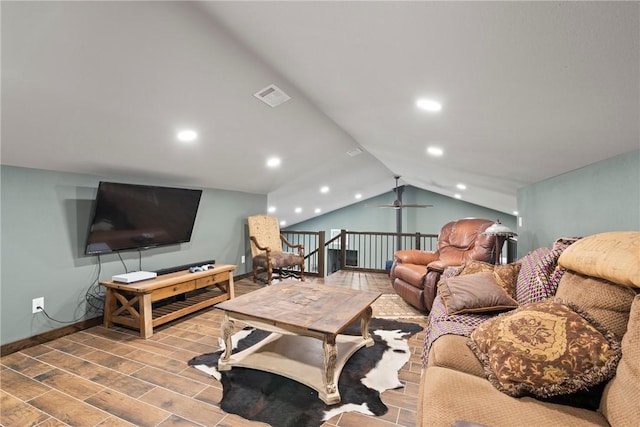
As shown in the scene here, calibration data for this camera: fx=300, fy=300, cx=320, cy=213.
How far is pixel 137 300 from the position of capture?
9.73 feet

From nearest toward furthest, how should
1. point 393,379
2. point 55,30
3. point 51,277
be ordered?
1. point 55,30
2. point 393,379
3. point 51,277

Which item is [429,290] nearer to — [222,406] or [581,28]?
[222,406]

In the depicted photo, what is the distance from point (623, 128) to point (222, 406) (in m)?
2.74

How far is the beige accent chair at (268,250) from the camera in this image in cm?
488

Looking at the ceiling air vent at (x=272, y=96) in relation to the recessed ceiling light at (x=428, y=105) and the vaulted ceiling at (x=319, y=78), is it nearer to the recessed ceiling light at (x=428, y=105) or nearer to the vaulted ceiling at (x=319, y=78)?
the vaulted ceiling at (x=319, y=78)

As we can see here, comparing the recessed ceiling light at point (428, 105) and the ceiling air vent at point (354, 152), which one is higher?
the ceiling air vent at point (354, 152)

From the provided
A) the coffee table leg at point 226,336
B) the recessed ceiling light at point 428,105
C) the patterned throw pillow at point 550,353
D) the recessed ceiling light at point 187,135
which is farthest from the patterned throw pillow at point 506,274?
the recessed ceiling light at point 187,135

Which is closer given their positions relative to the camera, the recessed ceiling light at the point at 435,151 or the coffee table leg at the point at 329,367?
the coffee table leg at the point at 329,367

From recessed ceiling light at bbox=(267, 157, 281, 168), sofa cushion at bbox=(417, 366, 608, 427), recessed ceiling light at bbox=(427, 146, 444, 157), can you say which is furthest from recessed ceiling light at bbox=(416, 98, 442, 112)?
recessed ceiling light at bbox=(267, 157, 281, 168)

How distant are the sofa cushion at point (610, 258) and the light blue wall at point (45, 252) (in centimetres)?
397

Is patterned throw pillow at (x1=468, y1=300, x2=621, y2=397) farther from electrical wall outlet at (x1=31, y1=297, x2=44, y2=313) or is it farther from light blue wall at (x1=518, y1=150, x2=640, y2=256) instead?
electrical wall outlet at (x1=31, y1=297, x2=44, y2=313)

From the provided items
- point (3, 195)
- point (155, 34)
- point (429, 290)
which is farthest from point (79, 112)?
point (429, 290)

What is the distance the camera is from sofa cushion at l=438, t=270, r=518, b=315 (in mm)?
2090

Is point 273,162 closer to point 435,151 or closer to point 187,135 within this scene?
point 187,135
